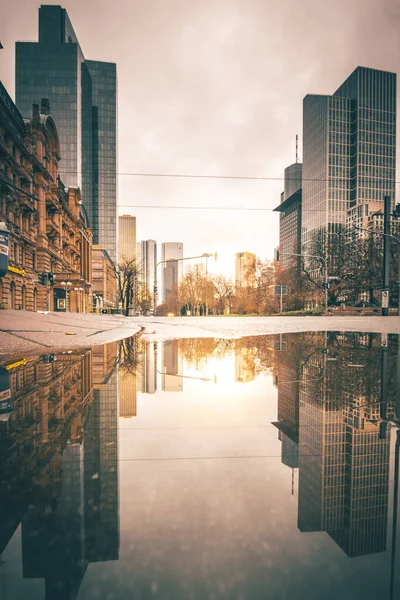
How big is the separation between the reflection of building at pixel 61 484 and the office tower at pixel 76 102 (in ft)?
332

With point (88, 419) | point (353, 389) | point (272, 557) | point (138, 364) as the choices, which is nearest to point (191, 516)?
point (272, 557)

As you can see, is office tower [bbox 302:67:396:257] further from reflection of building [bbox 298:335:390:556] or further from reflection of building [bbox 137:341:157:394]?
reflection of building [bbox 298:335:390:556]

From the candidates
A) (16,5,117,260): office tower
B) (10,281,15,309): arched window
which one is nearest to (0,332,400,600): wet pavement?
(10,281,15,309): arched window

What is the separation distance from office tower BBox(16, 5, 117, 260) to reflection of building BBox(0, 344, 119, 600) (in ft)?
332

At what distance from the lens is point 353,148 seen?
124000 millimetres

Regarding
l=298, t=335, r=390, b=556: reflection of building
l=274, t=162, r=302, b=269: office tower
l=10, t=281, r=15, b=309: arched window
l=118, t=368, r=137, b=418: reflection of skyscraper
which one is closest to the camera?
l=298, t=335, r=390, b=556: reflection of building

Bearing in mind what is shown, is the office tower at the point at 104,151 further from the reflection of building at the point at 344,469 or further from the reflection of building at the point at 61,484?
the reflection of building at the point at 344,469

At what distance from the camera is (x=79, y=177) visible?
11919cm

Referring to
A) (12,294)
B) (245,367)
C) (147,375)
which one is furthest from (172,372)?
(12,294)

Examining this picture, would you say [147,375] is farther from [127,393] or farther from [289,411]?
[289,411]

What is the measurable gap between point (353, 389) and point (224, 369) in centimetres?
201

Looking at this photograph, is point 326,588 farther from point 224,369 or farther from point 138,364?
point 138,364

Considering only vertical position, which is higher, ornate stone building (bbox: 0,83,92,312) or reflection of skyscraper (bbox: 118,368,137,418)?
ornate stone building (bbox: 0,83,92,312)

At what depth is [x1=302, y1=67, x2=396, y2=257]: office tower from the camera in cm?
12062
